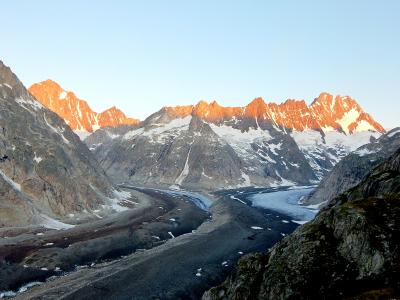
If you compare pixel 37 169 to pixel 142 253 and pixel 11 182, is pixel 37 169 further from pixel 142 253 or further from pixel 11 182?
pixel 142 253

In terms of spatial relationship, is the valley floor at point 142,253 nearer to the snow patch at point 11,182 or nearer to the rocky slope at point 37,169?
the rocky slope at point 37,169

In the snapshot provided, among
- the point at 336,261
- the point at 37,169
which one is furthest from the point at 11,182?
the point at 336,261

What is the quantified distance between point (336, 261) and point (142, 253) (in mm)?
59035

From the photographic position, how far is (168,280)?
229ft

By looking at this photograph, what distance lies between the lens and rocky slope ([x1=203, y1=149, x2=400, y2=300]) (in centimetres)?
3206

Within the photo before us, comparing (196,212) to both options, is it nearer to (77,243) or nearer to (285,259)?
(77,243)

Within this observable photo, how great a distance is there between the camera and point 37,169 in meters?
135

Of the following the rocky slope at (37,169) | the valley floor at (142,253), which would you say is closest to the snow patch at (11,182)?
A: the rocky slope at (37,169)

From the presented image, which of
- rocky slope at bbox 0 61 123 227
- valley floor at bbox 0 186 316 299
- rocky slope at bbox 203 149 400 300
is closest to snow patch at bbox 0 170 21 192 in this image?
rocky slope at bbox 0 61 123 227

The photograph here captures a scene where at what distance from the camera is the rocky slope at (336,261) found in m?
32.1

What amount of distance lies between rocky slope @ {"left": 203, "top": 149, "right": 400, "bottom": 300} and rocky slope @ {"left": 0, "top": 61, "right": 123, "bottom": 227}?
82162 millimetres

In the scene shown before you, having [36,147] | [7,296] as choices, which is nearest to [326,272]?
[7,296]

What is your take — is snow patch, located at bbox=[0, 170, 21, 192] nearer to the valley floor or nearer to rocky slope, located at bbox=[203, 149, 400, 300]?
the valley floor

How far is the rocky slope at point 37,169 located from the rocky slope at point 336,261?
82162 mm
